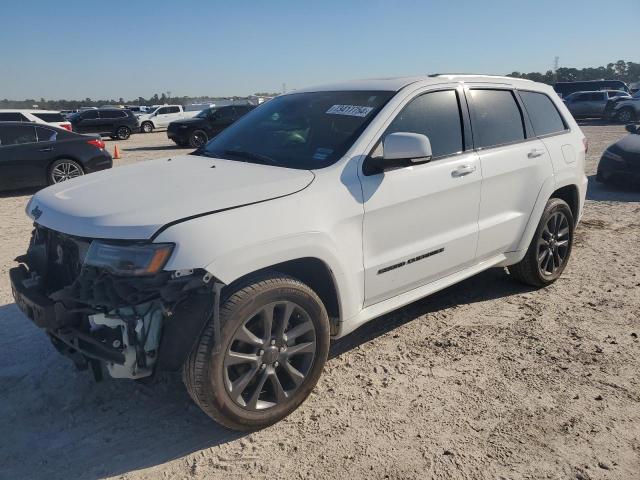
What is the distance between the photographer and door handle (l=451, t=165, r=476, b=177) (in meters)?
3.75

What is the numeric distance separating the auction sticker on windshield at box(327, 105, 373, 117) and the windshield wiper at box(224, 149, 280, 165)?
0.58 m

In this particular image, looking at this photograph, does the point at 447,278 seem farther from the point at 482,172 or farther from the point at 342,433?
the point at 342,433

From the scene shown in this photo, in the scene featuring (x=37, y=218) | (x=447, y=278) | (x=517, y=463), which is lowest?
(x=517, y=463)

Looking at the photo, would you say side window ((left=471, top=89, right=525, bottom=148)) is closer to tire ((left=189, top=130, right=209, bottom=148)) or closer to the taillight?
the taillight

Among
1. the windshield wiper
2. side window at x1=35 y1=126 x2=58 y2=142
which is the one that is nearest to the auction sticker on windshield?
the windshield wiper

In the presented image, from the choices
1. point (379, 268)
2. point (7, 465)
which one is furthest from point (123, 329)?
point (379, 268)

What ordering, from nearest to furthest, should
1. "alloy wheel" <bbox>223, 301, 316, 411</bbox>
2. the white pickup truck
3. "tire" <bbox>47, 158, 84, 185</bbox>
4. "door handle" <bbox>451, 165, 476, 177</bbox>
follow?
"alloy wheel" <bbox>223, 301, 316, 411</bbox>
"door handle" <bbox>451, 165, 476, 177</bbox>
"tire" <bbox>47, 158, 84, 185</bbox>
the white pickup truck

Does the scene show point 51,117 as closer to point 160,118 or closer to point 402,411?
point 160,118

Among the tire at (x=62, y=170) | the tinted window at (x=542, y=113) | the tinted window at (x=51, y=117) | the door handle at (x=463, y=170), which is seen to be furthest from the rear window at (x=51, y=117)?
the door handle at (x=463, y=170)

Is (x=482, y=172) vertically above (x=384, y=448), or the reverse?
(x=482, y=172)

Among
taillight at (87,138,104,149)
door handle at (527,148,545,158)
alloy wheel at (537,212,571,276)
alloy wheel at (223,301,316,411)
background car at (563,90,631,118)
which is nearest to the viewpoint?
alloy wheel at (223,301,316,411)

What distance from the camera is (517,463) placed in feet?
8.76

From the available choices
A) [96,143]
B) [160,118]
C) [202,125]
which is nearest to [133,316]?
[96,143]

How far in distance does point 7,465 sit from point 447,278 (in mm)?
2918
